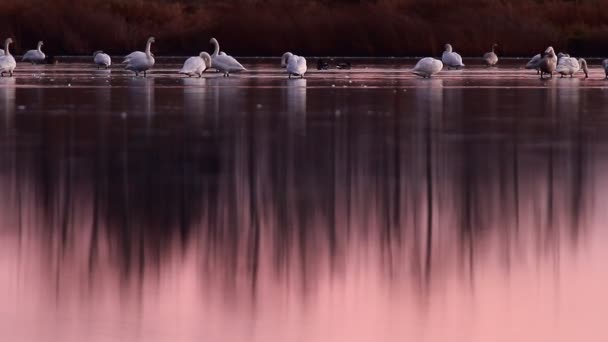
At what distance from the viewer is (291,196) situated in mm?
11180

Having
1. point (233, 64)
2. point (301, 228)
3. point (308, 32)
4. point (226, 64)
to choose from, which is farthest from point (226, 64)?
point (301, 228)

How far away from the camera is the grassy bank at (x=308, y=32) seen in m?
49.8

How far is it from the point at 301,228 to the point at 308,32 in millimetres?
40282

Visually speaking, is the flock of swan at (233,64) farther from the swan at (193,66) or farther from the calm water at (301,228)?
the calm water at (301,228)

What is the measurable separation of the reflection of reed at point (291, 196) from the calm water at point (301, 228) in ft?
0.08

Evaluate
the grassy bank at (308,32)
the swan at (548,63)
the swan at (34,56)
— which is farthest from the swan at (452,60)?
the swan at (34,56)

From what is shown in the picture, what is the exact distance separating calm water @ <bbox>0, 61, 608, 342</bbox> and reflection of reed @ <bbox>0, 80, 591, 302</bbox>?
0.03 metres

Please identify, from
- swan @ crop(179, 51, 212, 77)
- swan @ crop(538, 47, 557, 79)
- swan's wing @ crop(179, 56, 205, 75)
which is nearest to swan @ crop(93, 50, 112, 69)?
swan @ crop(179, 51, 212, 77)

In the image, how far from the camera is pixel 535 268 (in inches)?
332

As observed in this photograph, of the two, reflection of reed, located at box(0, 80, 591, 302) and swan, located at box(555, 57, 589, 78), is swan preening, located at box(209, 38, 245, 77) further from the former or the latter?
reflection of reed, located at box(0, 80, 591, 302)

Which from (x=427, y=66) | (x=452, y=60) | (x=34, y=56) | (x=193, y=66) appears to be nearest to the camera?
(x=193, y=66)

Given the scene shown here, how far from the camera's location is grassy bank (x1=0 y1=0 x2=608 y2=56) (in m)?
49.8

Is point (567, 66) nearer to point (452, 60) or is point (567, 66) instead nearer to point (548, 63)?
point (548, 63)

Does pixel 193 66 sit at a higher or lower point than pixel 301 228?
higher
